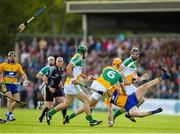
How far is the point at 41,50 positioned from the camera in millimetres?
46969

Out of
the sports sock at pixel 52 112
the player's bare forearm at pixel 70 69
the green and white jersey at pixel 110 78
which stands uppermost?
the player's bare forearm at pixel 70 69

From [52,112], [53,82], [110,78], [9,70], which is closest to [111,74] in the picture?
[110,78]

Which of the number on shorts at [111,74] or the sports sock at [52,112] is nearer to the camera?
the number on shorts at [111,74]

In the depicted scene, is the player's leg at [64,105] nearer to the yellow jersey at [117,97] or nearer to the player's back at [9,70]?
the yellow jersey at [117,97]

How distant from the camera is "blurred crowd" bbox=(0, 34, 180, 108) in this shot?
145 ft

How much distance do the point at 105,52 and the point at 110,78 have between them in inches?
794

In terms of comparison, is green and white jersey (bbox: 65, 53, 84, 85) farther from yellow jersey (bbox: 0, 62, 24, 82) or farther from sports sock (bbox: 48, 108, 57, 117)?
yellow jersey (bbox: 0, 62, 24, 82)

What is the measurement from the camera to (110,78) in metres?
26.0

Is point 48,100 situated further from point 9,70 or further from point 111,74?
point 111,74

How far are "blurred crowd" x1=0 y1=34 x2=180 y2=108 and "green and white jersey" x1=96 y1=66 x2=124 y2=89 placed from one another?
16.9 m

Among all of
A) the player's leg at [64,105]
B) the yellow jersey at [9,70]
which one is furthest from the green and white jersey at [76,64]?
the yellow jersey at [9,70]

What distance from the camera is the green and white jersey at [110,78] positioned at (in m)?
25.9

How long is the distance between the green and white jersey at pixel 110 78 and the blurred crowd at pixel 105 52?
16.9 m

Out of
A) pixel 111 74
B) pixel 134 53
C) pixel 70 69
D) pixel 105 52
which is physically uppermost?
pixel 105 52
